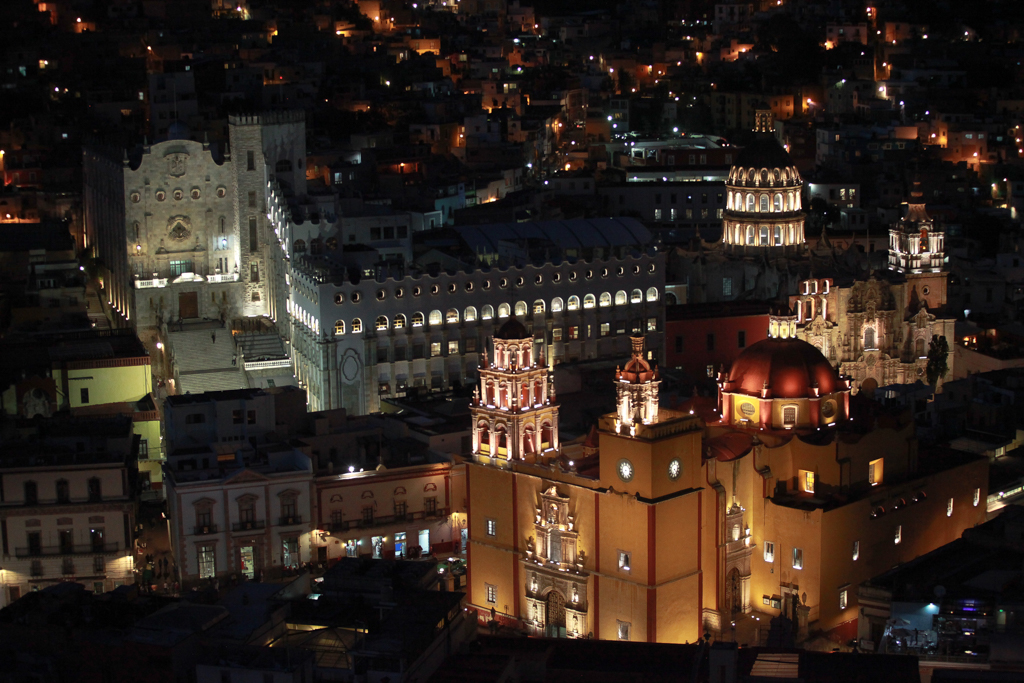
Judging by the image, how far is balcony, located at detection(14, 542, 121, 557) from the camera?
68500mm

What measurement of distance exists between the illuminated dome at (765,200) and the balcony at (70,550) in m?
52.4

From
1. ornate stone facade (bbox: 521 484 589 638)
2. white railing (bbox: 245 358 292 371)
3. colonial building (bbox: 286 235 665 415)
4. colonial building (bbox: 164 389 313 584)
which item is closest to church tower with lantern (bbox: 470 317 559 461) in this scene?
ornate stone facade (bbox: 521 484 589 638)

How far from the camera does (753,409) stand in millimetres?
71125

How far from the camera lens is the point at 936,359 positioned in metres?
96.3

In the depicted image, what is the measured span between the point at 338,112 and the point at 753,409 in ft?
289

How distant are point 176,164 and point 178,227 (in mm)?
3917

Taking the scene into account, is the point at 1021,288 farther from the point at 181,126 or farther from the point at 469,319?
the point at 181,126

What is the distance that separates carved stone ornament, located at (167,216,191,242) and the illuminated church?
3940 cm

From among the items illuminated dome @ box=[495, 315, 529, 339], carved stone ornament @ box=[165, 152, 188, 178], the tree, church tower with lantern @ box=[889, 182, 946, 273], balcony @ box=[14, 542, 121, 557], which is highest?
carved stone ornament @ box=[165, 152, 188, 178]

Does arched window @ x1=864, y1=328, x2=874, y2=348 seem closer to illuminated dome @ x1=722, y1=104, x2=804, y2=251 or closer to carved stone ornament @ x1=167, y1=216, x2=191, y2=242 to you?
illuminated dome @ x1=722, y1=104, x2=804, y2=251

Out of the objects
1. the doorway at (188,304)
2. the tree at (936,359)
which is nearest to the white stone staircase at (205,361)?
the doorway at (188,304)

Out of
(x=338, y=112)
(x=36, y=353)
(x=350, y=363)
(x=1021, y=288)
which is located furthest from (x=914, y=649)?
(x=338, y=112)

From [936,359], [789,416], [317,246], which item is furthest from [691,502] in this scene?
[317,246]

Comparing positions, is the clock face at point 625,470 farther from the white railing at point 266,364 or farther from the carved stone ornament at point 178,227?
the carved stone ornament at point 178,227
